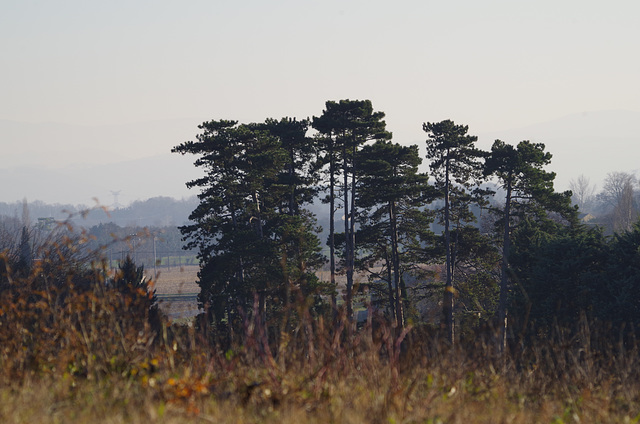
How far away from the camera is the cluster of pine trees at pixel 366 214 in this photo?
2734 centimetres

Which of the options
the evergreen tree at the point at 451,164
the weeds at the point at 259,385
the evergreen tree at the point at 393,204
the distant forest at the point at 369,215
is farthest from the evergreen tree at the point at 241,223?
the weeds at the point at 259,385

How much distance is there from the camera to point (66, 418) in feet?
18.3

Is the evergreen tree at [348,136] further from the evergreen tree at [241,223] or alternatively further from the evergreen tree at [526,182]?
the evergreen tree at [526,182]

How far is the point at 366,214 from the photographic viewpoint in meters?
35.2

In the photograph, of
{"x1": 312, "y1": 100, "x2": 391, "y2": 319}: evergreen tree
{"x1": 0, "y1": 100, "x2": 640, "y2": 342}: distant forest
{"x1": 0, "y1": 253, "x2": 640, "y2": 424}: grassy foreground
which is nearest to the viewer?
{"x1": 0, "y1": 253, "x2": 640, "y2": 424}: grassy foreground

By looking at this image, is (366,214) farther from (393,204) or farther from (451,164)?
(451,164)

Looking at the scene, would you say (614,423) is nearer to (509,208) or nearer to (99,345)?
(99,345)

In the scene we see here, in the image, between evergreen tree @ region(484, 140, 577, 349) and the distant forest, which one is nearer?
the distant forest

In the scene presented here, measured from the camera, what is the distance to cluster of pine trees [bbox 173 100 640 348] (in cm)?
2734

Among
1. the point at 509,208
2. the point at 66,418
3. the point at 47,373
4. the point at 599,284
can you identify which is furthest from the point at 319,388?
the point at 509,208

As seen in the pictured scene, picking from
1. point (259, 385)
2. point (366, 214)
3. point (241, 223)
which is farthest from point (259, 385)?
point (366, 214)

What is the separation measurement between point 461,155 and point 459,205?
2959mm

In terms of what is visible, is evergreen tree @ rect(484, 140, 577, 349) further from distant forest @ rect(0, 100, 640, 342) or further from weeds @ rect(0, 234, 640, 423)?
weeds @ rect(0, 234, 640, 423)

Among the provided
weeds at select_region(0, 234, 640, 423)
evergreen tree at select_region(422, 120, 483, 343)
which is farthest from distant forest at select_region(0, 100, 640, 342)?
weeds at select_region(0, 234, 640, 423)
